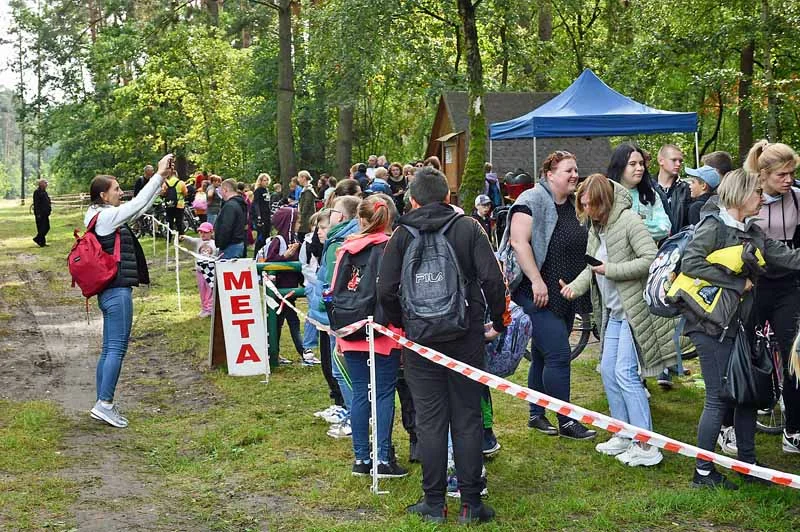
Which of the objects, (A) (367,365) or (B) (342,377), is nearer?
(A) (367,365)

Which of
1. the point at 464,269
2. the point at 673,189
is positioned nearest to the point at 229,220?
the point at 673,189

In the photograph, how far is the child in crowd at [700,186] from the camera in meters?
8.30

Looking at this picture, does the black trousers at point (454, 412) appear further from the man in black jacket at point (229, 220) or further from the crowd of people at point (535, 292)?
the man in black jacket at point (229, 220)

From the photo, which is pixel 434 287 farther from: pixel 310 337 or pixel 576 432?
pixel 310 337

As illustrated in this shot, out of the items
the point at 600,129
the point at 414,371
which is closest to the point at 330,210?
the point at 414,371

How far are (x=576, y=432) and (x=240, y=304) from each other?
13.8ft

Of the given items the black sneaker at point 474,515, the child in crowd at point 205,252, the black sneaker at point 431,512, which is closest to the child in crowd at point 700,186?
the black sneaker at point 474,515

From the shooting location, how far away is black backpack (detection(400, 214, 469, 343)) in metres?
5.42

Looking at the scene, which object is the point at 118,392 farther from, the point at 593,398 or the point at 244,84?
the point at 244,84

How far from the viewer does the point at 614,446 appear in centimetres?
707

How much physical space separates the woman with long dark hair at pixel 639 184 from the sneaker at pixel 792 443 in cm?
172

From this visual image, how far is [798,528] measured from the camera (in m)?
5.45

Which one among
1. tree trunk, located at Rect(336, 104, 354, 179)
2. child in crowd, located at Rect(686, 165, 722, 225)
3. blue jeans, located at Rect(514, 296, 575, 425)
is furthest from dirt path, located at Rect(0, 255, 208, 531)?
tree trunk, located at Rect(336, 104, 354, 179)

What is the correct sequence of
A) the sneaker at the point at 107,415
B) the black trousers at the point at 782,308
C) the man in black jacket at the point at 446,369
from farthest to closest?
1. the sneaker at the point at 107,415
2. the black trousers at the point at 782,308
3. the man in black jacket at the point at 446,369
